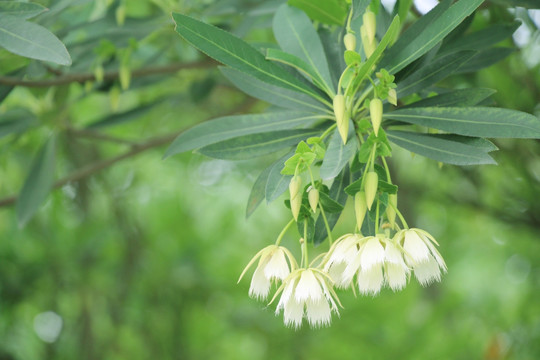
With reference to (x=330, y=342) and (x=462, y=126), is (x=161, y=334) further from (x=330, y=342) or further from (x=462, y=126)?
(x=462, y=126)

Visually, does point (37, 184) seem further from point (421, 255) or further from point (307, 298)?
point (421, 255)

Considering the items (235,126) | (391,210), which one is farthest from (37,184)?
(391,210)

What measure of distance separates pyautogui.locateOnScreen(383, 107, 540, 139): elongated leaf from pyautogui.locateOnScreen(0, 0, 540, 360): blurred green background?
3.46 ft

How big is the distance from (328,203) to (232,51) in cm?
33

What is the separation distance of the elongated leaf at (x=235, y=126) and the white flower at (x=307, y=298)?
36 cm

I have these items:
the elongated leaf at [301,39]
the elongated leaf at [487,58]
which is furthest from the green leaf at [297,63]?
the elongated leaf at [487,58]

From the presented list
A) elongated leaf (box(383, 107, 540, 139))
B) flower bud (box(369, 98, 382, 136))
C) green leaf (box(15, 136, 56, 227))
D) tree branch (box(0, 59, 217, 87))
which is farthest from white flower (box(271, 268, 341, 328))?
green leaf (box(15, 136, 56, 227))

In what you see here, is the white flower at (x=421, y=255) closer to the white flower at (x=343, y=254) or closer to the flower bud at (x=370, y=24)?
the white flower at (x=343, y=254)

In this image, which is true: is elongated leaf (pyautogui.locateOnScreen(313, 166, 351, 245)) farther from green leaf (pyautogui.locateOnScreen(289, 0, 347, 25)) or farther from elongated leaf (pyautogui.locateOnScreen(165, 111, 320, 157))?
green leaf (pyautogui.locateOnScreen(289, 0, 347, 25))

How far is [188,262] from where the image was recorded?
9.80ft

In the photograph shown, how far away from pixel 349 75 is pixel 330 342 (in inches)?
75.5

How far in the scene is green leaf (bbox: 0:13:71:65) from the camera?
1.02m

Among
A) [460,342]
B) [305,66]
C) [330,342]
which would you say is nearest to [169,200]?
[330,342]

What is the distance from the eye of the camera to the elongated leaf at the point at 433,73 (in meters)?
1.06
